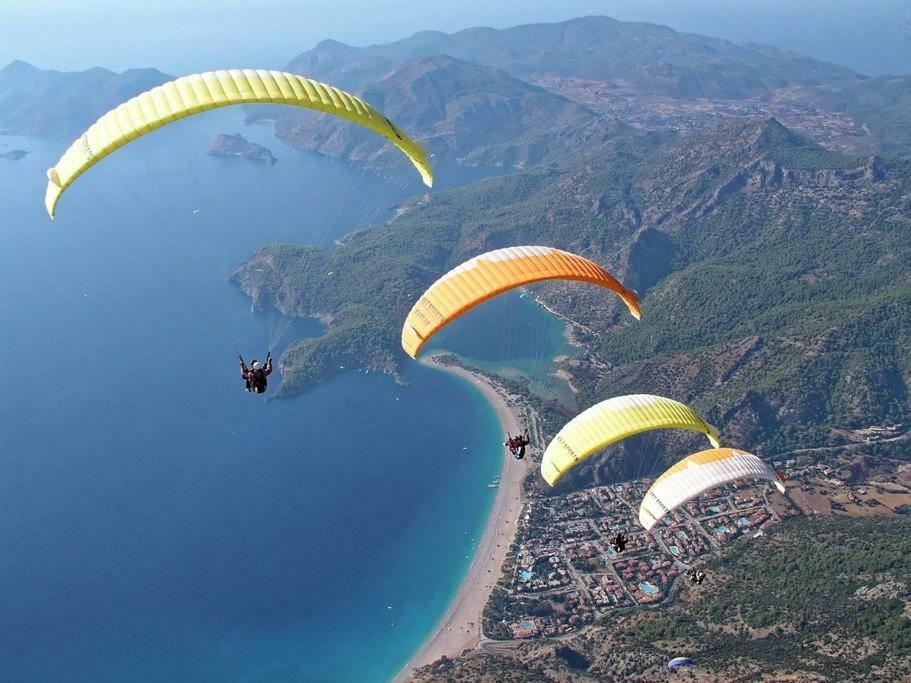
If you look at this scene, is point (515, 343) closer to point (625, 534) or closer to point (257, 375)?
point (625, 534)

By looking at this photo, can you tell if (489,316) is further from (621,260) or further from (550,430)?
(550,430)

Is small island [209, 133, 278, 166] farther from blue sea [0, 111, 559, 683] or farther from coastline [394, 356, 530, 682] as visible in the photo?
coastline [394, 356, 530, 682]

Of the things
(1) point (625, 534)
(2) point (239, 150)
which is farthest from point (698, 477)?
(2) point (239, 150)

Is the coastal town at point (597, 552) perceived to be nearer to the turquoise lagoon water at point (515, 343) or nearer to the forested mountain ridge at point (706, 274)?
the forested mountain ridge at point (706, 274)

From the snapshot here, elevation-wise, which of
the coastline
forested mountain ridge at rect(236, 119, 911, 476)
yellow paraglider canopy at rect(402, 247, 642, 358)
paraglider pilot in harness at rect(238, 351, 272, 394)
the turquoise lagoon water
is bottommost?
the coastline

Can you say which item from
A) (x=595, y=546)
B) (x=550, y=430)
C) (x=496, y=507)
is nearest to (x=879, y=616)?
(x=595, y=546)

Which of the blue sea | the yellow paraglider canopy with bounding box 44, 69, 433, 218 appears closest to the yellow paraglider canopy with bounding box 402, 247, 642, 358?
the yellow paraglider canopy with bounding box 44, 69, 433, 218
